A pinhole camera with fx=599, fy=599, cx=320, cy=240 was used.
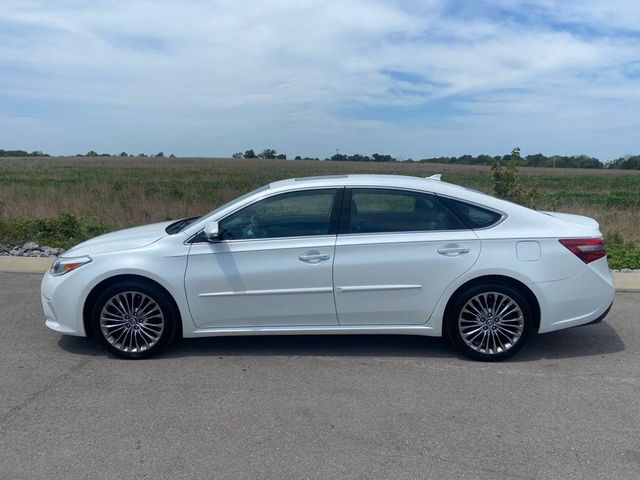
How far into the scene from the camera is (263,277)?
4902 mm

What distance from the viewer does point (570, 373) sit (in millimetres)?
4738

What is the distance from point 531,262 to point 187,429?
293 cm

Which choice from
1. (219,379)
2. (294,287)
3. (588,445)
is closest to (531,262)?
(588,445)

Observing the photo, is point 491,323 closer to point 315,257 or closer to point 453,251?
point 453,251

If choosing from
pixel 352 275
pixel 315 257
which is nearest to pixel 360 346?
pixel 352 275

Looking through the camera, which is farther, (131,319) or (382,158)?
(382,158)

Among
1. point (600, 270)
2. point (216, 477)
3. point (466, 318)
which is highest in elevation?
point (600, 270)

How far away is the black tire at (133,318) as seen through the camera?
4.97 m

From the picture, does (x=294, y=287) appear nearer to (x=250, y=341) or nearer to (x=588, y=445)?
(x=250, y=341)

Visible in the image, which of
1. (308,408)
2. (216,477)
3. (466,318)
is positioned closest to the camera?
(216,477)

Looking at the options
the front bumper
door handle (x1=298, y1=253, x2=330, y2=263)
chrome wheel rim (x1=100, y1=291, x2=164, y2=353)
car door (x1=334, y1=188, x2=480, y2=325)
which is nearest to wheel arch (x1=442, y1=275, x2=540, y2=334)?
car door (x1=334, y1=188, x2=480, y2=325)

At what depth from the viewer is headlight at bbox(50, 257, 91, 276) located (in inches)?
199

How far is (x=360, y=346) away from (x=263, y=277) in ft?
3.80

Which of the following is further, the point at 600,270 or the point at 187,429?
the point at 600,270
